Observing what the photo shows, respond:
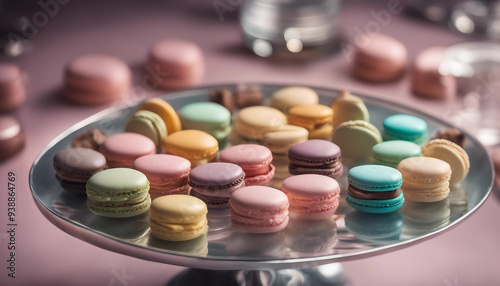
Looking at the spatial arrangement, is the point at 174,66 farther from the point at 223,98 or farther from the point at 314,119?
the point at 314,119

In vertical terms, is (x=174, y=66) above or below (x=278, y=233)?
below

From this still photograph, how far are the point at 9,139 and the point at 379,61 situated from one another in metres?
1.19

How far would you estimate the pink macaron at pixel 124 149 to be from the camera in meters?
1.21

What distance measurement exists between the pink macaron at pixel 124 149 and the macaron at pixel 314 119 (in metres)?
0.29

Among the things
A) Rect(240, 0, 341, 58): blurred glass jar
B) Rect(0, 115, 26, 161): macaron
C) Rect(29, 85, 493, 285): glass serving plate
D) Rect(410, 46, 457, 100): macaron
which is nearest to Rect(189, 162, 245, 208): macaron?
Rect(29, 85, 493, 285): glass serving plate

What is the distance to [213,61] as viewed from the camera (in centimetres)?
249

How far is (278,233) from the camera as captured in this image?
1048 millimetres

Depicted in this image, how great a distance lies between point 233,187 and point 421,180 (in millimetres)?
304

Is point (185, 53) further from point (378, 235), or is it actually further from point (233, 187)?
point (378, 235)

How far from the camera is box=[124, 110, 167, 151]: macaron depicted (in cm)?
130

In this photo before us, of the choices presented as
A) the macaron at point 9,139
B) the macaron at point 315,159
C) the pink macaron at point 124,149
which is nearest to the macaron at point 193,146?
the pink macaron at point 124,149

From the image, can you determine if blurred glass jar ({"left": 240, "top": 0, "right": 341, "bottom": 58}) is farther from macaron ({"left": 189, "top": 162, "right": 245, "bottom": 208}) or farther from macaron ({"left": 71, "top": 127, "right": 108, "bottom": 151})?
macaron ({"left": 189, "top": 162, "right": 245, "bottom": 208})

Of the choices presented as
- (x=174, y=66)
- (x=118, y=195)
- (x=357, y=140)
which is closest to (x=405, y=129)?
(x=357, y=140)

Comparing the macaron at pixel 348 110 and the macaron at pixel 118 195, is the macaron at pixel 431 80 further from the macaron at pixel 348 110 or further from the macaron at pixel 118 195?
the macaron at pixel 118 195
